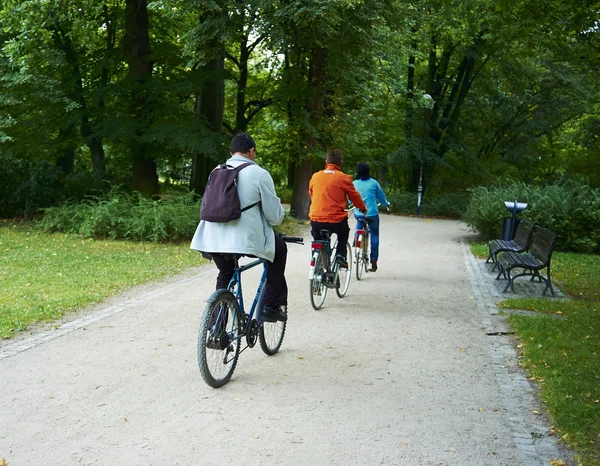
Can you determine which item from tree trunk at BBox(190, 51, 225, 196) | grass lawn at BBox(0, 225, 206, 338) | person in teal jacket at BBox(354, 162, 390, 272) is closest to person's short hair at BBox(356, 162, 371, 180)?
person in teal jacket at BBox(354, 162, 390, 272)

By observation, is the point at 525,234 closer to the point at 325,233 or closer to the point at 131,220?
the point at 325,233

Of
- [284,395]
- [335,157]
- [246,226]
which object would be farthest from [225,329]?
[335,157]

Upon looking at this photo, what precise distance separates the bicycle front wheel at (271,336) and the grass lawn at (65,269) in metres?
2.66

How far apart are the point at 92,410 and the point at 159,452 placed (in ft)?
3.11

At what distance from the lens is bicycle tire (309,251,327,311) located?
29.8 feet

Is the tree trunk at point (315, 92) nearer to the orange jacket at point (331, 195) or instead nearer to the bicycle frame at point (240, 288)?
the orange jacket at point (331, 195)

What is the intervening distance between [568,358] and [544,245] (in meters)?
4.56

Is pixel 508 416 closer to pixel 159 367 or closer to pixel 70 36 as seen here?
pixel 159 367

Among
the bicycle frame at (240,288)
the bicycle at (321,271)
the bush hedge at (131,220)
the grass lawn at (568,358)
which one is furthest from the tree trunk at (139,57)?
the bicycle frame at (240,288)

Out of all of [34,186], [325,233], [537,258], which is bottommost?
[537,258]

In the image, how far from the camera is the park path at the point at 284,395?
4.42 m

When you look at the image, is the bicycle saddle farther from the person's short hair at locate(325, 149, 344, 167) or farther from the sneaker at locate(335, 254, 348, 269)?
the person's short hair at locate(325, 149, 344, 167)

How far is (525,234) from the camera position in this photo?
13.0 meters

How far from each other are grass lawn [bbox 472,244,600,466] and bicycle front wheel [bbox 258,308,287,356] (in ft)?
7.44
